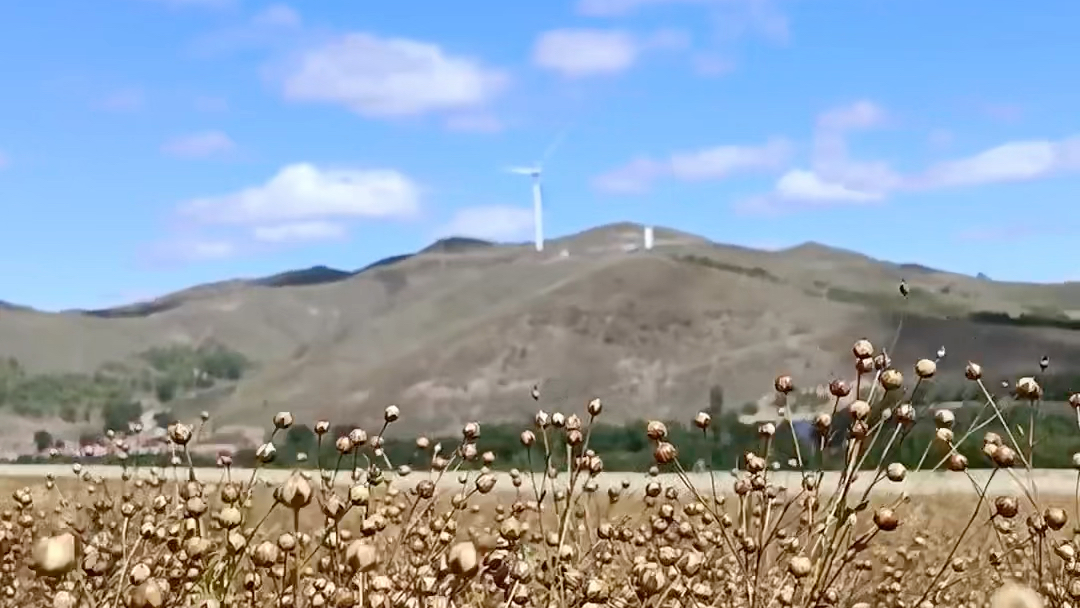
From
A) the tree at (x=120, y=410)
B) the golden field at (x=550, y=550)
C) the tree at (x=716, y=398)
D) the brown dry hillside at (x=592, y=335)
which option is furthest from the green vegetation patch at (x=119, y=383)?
the golden field at (x=550, y=550)

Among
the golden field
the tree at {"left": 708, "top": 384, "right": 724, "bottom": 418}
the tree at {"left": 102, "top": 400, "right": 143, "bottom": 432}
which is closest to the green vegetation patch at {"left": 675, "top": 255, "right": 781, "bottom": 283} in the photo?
the tree at {"left": 708, "top": 384, "right": 724, "bottom": 418}

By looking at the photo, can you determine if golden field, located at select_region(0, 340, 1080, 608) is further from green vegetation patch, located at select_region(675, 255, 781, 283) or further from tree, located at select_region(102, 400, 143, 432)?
green vegetation patch, located at select_region(675, 255, 781, 283)

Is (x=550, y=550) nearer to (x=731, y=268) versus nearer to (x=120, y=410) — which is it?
(x=120, y=410)

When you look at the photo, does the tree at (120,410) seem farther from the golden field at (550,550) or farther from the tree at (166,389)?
the golden field at (550,550)

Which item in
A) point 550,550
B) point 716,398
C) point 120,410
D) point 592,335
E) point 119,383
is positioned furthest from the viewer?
point 119,383

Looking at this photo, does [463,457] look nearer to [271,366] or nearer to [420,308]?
[271,366]

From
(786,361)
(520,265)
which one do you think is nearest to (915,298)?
(786,361)

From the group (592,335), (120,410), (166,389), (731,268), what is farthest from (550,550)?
(166,389)

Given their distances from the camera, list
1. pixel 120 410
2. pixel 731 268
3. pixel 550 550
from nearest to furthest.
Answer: pixel 550 550, pixel 120 410, pixel 731 268

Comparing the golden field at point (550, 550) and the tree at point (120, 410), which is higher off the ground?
the golden field at point (550, 550)
